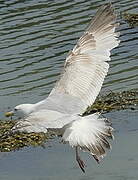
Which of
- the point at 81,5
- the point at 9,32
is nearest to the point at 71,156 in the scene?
the point at 9,32

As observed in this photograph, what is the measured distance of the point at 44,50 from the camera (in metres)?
14.7

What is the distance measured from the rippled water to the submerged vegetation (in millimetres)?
255

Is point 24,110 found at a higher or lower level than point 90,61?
lower

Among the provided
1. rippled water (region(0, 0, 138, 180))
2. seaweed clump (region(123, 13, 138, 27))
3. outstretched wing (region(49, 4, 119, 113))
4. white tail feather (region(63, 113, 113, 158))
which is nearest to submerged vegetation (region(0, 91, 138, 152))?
rippled water (region(0, 0, 138, 180))

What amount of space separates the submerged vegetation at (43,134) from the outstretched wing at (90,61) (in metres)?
1.21

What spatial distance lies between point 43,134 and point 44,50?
5048mm

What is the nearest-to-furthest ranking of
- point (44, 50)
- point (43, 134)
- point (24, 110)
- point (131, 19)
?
point (24, 110) → point (43, 134) → point (44, 50) → point (131, 19)

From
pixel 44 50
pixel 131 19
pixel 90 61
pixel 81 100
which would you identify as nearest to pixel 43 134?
pixel 90 61

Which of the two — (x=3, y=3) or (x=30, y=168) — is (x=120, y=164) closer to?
(x=30, y=168)

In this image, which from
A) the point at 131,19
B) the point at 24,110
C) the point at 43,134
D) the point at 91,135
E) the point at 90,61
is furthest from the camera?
the point at 131,19

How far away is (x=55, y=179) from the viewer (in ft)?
28.2

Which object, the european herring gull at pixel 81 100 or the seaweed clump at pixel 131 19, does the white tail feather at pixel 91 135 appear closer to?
the european herring gull at pixel 81 100

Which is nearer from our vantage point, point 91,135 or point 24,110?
point 91,135

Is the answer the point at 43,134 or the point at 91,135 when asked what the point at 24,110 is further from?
the point at 43,134
